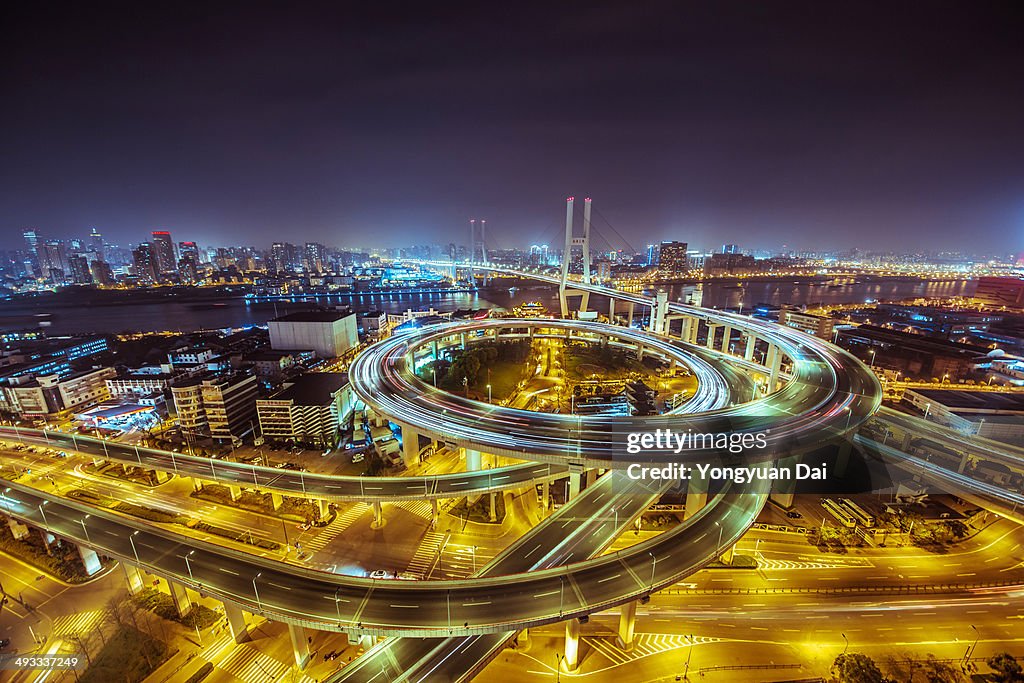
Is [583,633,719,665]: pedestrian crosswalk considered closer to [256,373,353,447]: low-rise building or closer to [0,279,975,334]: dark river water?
[256,373,353,447]: low-rise building

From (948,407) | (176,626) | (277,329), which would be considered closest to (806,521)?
(948,407)

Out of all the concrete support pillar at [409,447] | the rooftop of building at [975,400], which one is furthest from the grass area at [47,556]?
the rooftop of building at [975,400]

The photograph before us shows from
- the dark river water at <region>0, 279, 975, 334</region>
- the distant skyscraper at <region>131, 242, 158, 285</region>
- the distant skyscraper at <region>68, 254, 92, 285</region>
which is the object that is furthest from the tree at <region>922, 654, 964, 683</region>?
the distant skyscraper at <region>68, 254, 92, 285</region>

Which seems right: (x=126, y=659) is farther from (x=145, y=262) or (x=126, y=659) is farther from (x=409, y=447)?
(x=145, y=262)

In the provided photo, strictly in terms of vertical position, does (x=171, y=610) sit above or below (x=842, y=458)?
below

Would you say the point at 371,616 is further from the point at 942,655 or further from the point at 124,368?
the point at 124,368

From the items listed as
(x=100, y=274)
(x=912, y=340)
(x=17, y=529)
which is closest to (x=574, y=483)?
(x=17, y=529)
